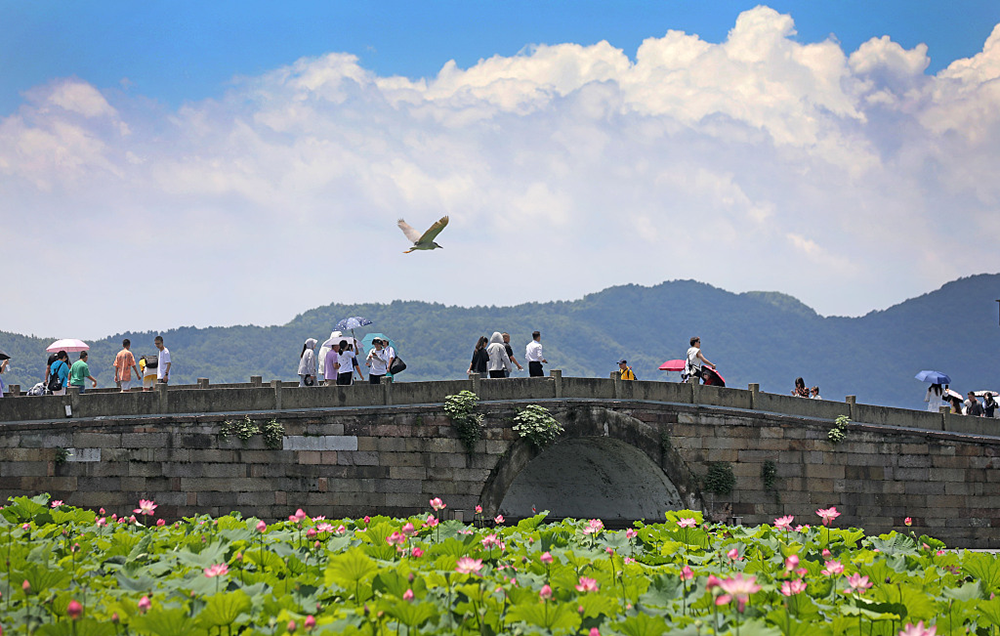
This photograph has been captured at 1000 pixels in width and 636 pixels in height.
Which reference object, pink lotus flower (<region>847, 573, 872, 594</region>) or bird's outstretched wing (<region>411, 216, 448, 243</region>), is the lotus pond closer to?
pink lotus flower (<region>847, 573, 872, 594</region>)

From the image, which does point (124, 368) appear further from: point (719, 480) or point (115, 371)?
point (719, 480)

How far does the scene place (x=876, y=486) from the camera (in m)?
24.9

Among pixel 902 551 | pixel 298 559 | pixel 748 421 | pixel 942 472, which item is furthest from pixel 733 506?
pixel 298 559

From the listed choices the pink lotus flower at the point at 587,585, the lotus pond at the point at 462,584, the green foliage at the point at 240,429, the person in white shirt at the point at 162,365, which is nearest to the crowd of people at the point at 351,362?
the green foliage at the point at 240,429

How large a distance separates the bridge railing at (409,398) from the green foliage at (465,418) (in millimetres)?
269

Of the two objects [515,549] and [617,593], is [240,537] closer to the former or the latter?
[515,549]

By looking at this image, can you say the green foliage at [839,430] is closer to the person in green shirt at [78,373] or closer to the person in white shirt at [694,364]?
the person in white shirt at [694,364]

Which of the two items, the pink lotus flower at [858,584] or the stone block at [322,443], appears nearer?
the pink lotus flower at [858,584]

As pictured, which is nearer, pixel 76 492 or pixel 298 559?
pixel 298 559

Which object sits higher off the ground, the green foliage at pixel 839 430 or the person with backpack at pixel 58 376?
the person with backpack at pixel 58 376

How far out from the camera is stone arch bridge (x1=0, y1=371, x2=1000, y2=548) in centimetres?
1834

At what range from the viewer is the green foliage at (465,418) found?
20297 millimetres

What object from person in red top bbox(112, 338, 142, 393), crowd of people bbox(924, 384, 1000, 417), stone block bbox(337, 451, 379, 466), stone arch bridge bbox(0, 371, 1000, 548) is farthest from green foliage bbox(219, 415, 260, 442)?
crowd of people bbox(924, 384, 1000, 417)

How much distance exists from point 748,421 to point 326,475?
32.4 feet
